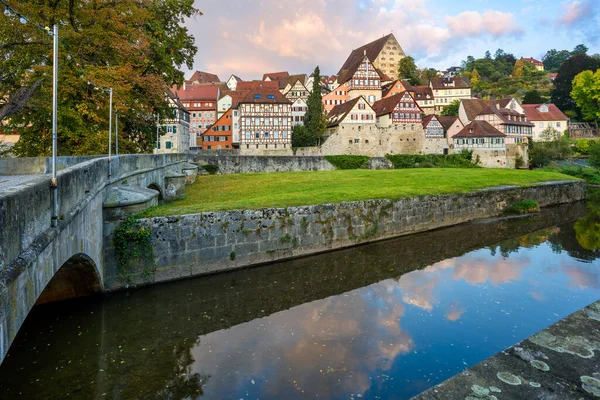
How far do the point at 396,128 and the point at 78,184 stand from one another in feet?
199

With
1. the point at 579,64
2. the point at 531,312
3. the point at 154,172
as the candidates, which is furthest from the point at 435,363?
the point at 579,64

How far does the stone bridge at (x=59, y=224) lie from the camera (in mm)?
3855

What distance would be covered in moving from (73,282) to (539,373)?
34.4 ft

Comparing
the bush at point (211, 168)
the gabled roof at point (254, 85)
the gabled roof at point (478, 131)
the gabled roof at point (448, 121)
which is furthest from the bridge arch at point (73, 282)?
the gabled roof at point (254, 85)

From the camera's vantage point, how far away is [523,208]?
28.1 meters

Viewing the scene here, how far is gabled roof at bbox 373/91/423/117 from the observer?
6347 centimetres

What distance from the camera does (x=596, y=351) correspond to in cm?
449

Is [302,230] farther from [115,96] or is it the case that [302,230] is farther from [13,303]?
[13,303]

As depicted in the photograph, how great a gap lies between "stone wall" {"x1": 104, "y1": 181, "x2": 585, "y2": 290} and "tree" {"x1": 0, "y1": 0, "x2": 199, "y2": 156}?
6954 millimetres

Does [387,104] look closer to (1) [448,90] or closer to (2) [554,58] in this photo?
(1) [448,90]

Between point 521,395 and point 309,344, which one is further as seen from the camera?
point 309,344

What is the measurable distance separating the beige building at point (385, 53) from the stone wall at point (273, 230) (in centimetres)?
7973

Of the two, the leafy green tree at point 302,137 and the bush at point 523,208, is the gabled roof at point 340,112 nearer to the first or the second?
the leafy green tree at point 302,137

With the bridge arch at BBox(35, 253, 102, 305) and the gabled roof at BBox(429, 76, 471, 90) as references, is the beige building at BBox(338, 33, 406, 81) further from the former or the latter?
the bridge arch at BBox(35, 253, 102, 305)
